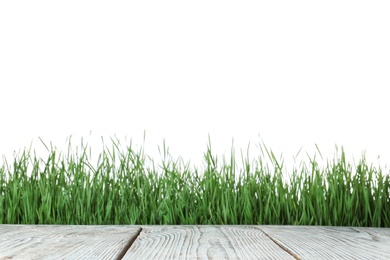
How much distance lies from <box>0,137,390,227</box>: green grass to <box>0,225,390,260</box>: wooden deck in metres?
0.45

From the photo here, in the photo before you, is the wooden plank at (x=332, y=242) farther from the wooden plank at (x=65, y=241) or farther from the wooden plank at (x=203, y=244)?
the wooden plank at (x=65, y=241)

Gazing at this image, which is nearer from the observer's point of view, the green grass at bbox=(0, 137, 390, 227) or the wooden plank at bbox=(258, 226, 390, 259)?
the wooden plank at bbox=(258, 226, 390, 259)

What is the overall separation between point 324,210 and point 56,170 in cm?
123

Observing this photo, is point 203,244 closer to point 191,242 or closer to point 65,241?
point 191,242

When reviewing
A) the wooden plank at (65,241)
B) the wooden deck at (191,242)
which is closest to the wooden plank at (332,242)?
the wooden deck at (191,242)

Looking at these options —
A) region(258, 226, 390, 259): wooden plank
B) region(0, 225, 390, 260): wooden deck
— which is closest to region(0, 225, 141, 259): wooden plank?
region(0, 225, 390, 260): wooden deck

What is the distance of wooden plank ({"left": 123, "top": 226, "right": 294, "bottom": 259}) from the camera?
3.96 ft

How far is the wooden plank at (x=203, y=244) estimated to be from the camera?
3.96 feet

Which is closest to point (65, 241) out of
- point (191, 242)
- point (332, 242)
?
point (191, 242)

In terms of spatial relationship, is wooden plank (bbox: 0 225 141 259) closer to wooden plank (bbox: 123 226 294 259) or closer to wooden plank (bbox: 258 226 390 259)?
wooden plank (bbox: 123 226 294 259)

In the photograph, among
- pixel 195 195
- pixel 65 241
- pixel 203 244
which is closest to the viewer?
pixel 203 244

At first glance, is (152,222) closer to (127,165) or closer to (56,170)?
(127,165)

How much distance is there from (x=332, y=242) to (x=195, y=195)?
38.9 inches

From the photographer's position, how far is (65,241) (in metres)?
1.47
